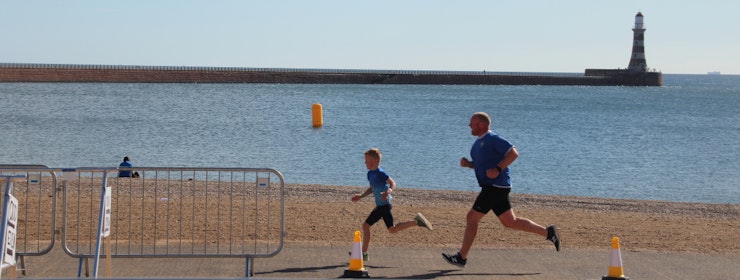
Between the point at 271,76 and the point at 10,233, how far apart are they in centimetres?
14698

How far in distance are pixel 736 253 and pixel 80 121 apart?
5938 centimetres

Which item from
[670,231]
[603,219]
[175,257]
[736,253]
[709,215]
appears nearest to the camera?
[175,257]

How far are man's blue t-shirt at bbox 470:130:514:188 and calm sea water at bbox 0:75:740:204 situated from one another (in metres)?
20.3

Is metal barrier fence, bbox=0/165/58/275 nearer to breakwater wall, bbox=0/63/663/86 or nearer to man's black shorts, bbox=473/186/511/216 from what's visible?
man's black shorts, bbox=473/186/511/216

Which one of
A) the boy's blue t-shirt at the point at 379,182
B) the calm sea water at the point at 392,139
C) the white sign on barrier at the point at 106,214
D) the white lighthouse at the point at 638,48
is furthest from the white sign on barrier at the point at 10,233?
the white lighthouse at the point at 638,48

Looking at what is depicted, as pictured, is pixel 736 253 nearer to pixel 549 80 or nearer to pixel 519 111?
pixel 519 111

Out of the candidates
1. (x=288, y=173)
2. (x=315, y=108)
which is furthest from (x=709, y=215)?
(x=315, y=108)

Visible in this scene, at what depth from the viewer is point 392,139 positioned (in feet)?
191

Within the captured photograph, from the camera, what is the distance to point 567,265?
1173 centimetres

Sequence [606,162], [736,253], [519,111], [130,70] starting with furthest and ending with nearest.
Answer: [130,70] → [519,111] → [606,162] → [736,253]

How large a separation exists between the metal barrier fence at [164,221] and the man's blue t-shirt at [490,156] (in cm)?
185

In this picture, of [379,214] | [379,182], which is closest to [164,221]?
[379,214]

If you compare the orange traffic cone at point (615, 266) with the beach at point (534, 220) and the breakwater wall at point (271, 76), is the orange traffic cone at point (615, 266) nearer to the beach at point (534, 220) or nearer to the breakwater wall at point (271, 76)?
the beach at point (534, 220)

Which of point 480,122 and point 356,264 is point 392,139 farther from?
point 356,264
